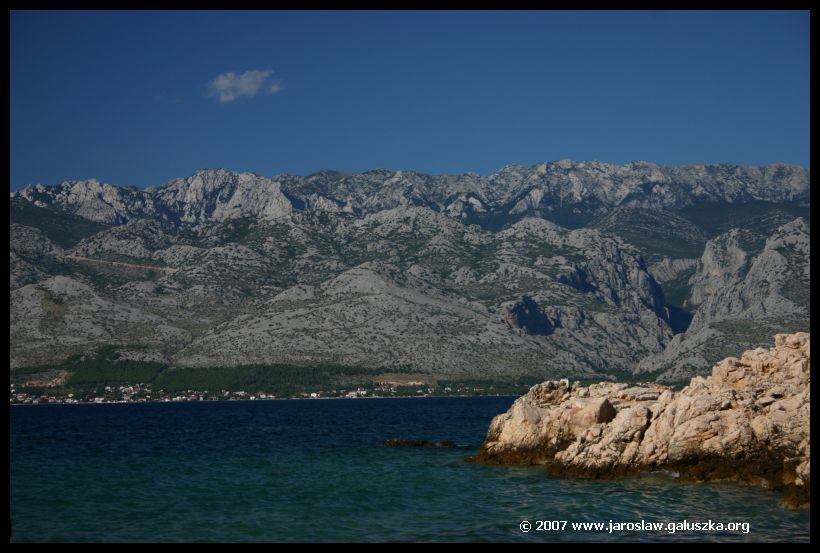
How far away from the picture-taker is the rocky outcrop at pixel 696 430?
48.8 m

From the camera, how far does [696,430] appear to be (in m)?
51.7

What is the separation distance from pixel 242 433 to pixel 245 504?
55.8m

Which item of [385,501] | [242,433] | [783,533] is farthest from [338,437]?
[783,533]

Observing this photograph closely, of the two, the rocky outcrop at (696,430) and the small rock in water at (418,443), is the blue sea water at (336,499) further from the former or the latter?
the rocky outcrop at (696,430)

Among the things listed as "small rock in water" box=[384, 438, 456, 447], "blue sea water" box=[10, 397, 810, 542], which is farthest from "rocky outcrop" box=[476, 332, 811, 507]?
"small rock in water" box=[384, 438, 456, 447]

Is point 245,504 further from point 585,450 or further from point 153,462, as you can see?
point 153,462

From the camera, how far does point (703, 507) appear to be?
142ft

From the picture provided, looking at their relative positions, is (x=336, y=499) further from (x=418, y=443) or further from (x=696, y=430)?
(x=418, y=443)

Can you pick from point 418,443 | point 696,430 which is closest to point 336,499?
point 696,430

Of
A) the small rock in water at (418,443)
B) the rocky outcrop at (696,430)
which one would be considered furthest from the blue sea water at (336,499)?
the rocky outcrop at (696,430)

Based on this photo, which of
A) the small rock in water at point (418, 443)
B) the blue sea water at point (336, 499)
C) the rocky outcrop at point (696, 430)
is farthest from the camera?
the small rock in water at point (418, 443)

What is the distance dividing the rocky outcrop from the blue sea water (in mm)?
1639

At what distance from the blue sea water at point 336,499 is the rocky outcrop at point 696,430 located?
64.5 inches

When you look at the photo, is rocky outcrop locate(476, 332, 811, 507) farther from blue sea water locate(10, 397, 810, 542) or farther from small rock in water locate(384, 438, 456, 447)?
small rock in water locate(384, 438, 456, 447)
